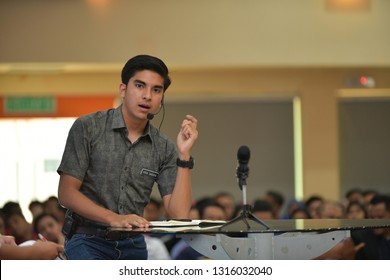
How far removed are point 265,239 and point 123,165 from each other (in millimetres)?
722

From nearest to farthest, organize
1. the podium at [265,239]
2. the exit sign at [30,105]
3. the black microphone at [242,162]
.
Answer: the podium at [265,239], the black microphone at [242,162], the exit sign at [30,105]

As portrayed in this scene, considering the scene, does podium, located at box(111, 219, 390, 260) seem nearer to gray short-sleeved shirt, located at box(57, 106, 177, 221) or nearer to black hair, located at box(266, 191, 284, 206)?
gray short-sleeved shirt, located at box(57, 106, 177, 221)

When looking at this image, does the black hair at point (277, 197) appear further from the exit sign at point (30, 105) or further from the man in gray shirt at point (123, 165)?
the man in gray shirt at point (123, 165)

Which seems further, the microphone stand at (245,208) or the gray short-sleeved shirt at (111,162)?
the gray short-sleeved shirt at (111,162)

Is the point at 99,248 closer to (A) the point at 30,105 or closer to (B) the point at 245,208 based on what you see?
(B) the point at 245,208

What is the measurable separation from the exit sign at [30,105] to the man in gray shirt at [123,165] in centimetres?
688

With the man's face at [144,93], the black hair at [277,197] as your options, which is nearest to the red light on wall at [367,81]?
the black hair at [277,197]

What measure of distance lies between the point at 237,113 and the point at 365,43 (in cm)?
241

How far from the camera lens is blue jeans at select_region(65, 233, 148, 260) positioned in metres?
3.43

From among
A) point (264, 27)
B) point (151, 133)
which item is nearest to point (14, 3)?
point (264, 27)

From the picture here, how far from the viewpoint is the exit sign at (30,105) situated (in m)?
10.4

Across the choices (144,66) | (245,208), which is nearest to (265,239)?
(245,208)

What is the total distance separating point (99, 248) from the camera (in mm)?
3457

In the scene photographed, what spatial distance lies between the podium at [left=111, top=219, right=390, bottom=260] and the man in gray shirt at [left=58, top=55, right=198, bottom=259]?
1.40ft
